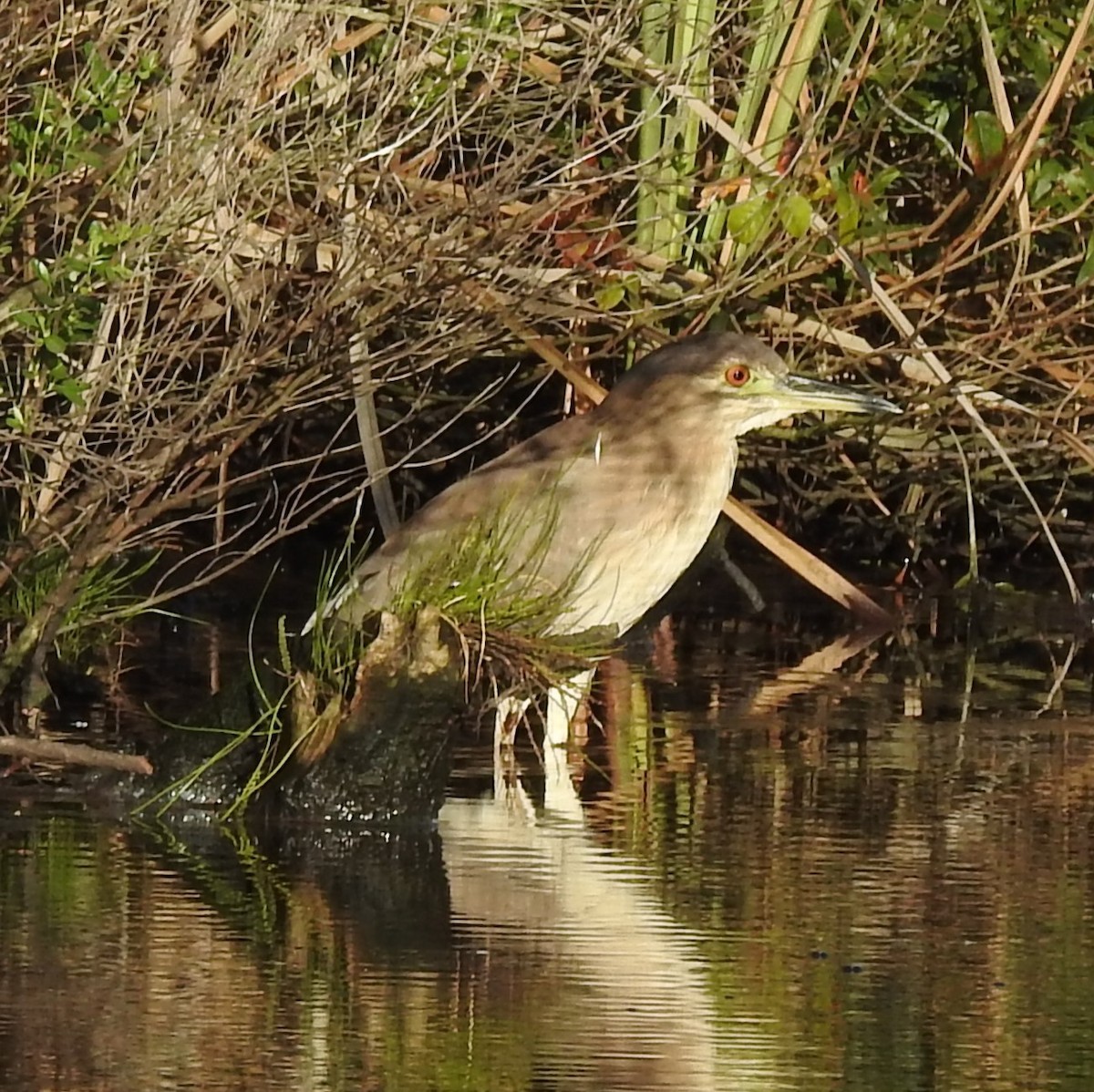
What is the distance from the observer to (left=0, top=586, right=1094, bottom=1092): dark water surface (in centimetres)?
521

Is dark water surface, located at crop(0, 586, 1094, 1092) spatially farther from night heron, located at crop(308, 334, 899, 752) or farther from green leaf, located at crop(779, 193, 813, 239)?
green leaf, located at crop(779, 193, 813, 239)

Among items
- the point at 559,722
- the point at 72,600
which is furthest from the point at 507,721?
the point at 72,600

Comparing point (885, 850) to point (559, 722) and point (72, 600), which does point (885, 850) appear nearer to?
point (559, 722)

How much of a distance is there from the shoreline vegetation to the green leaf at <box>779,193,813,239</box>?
0.04ft

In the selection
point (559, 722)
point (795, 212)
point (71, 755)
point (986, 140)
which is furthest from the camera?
point (986, 140)

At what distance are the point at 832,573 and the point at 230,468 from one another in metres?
2.31

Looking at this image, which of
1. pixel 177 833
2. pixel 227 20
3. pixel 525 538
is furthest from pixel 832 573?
pixel 177 833

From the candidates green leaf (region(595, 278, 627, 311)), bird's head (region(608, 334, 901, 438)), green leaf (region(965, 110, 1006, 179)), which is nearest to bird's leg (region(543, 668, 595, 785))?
bird's head (region(608, 334, 901, 438))

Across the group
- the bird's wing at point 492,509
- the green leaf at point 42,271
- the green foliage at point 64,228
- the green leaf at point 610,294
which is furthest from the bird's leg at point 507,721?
the green leaf at point 610,294

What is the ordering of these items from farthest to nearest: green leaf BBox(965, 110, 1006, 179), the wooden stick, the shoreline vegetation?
green leaf BBox(965, 110, 1006, 179)
the shoreline vegetation
the wooden stick

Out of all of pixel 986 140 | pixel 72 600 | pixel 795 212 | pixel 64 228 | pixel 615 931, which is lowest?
pixel 615 931

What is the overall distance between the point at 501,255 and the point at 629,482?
2.74 ft

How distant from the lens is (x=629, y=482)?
887cm

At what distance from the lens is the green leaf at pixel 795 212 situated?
9.84 m
